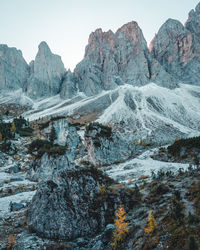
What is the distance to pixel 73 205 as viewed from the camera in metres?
16.7

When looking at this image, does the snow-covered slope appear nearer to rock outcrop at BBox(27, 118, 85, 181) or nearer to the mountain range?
the mountain range

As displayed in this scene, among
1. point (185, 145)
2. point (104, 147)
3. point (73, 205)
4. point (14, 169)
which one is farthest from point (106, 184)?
point (185, 145)

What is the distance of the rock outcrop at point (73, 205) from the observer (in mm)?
15297

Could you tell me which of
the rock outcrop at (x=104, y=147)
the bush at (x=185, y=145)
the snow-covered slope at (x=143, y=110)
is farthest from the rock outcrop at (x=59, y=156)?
the snow-covered slope at (x=143, y=110)

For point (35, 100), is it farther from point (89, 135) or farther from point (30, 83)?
point (89, 135)

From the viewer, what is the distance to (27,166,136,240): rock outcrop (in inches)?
602

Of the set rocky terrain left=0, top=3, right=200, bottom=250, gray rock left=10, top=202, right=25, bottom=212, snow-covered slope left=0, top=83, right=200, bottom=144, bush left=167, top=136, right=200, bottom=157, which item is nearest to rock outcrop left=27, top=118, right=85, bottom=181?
rocky terrain left=0, top=3, right=200, bottom=250

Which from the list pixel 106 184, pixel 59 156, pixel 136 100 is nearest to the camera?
pixel 106 184

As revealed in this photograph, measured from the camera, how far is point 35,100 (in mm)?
188250

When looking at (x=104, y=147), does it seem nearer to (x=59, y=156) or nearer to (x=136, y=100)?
(x=59, y=156)

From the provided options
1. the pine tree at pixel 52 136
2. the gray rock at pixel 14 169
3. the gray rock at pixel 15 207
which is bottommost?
the gray rock at pixel 15 207

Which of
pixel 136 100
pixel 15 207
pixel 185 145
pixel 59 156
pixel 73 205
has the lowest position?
pixel 15 207

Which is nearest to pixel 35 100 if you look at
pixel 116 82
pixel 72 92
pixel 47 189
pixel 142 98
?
pixel 72 92

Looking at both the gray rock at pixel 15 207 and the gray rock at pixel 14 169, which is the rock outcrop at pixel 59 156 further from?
the gray rock at pixel 15 207
